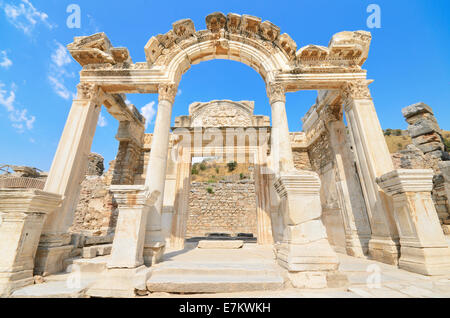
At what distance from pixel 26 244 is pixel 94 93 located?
401 centimetres

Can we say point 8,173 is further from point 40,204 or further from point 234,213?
point 234,213

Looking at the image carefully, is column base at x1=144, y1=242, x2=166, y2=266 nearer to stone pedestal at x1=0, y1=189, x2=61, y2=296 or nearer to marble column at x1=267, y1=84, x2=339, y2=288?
stone pedestal at x1=0, y1=189, x2=61, y2=296

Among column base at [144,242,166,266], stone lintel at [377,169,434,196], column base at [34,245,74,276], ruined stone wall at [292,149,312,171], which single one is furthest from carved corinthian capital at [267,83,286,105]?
column base at [34,245,74,276]

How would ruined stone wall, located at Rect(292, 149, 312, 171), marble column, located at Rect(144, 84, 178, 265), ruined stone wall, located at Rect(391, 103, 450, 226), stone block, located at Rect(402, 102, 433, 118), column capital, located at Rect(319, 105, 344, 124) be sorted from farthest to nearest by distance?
stone block, located at Rect(402, 102, 433, 118) < ruined stone wall, located at Rect(391, 103, 450, 226) < ruined stone wall, located at Rect(292, 149, 312, 171) < column capital, located at Rect(319, 105, 344, 124) < marble column, located at Rect(144, 84, 178, 265)

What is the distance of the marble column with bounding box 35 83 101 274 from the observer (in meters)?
3.93

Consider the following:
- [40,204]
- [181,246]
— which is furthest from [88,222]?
[40,204]

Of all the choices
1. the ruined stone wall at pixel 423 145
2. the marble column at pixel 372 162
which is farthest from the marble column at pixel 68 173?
the ruined stone wall at pixel 423 145

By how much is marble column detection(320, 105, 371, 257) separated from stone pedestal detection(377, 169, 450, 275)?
1654 mm

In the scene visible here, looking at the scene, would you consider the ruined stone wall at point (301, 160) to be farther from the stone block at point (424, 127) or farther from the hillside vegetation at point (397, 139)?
the hillside vegetation at point (397, 139)

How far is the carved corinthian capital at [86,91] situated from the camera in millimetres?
5449

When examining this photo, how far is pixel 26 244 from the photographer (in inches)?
132

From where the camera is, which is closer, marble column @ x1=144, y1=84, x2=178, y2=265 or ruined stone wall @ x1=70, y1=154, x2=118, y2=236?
marble column @ x1=144, y1=84, x2=178, y2=265

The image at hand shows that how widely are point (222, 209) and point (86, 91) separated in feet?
39.4

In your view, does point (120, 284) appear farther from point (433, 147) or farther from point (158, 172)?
point (433, 147)
